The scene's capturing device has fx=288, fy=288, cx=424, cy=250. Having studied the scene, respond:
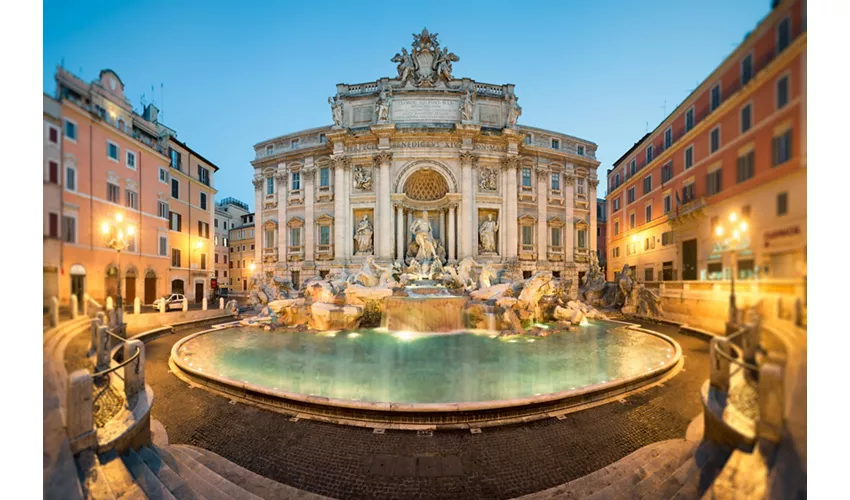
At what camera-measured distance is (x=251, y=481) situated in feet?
7.78

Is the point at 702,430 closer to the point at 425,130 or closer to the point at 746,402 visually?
the point at 746,402

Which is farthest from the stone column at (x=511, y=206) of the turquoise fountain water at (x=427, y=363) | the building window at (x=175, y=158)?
the building window at (x=175, y=158)

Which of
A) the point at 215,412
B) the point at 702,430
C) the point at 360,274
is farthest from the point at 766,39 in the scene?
the point at 360,274

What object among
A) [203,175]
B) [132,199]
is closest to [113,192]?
[132,199]

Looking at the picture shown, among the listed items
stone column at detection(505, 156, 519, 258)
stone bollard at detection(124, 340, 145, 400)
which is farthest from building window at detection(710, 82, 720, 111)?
stone column at detection(505, 156, 519, 258)

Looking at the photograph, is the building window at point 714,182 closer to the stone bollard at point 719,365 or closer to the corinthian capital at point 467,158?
the stone bollard at point 719,365

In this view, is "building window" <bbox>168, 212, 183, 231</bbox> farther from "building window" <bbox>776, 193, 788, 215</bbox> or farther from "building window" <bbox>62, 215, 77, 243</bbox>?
"building window" <bbox>776, 193, 788, 215</bbox>

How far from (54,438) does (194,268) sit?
1.75 metres

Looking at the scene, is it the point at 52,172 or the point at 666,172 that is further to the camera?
the point at 666,172

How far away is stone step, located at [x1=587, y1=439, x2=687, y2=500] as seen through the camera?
184 cm

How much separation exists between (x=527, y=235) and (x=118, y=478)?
19768 millimetres

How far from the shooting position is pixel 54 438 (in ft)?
4.68

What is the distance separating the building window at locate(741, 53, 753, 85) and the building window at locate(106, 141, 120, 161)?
345cm

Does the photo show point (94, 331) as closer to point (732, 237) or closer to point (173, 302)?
point (173, 302)
